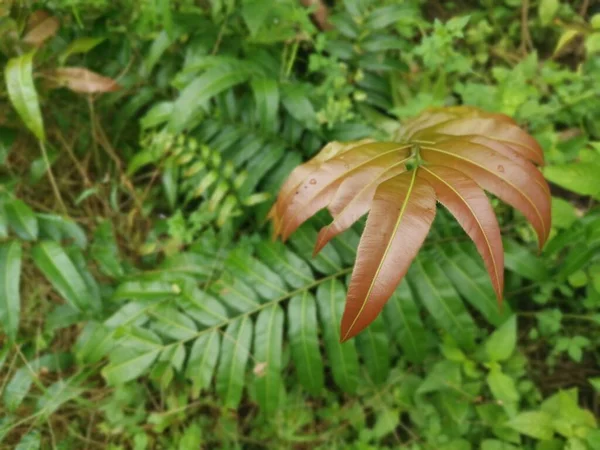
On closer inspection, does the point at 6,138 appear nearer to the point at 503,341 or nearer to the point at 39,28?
the point at 39,28

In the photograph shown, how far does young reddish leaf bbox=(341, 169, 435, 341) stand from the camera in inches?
32.9

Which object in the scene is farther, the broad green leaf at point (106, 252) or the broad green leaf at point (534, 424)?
the broad green leaf at point (106, 252)

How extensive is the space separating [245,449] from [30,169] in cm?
149

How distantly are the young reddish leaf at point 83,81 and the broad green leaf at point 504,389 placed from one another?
1.67m

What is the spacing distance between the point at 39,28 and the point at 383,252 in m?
1.65

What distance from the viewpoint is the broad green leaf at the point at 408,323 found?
150cm

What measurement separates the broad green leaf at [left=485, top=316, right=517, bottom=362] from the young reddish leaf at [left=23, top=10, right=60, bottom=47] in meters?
1.90

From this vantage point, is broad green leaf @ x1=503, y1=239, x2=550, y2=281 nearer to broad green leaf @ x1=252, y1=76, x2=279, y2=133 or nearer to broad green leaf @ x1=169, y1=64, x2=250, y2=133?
broad green leaf @ x1=252, y1=76, x2=279, y2=133

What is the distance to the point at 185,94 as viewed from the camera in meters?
1.62

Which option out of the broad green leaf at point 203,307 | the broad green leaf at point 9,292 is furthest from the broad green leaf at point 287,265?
the broad green leaf at point 9,292

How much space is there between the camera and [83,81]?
5.91ft

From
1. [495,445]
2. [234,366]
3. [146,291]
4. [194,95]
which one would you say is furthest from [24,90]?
[495,445]

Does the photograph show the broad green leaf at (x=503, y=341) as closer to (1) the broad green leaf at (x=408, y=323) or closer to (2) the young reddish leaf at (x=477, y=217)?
(1) the broad green leaf at (x=408, y=323)

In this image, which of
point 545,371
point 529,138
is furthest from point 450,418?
point 529,138
